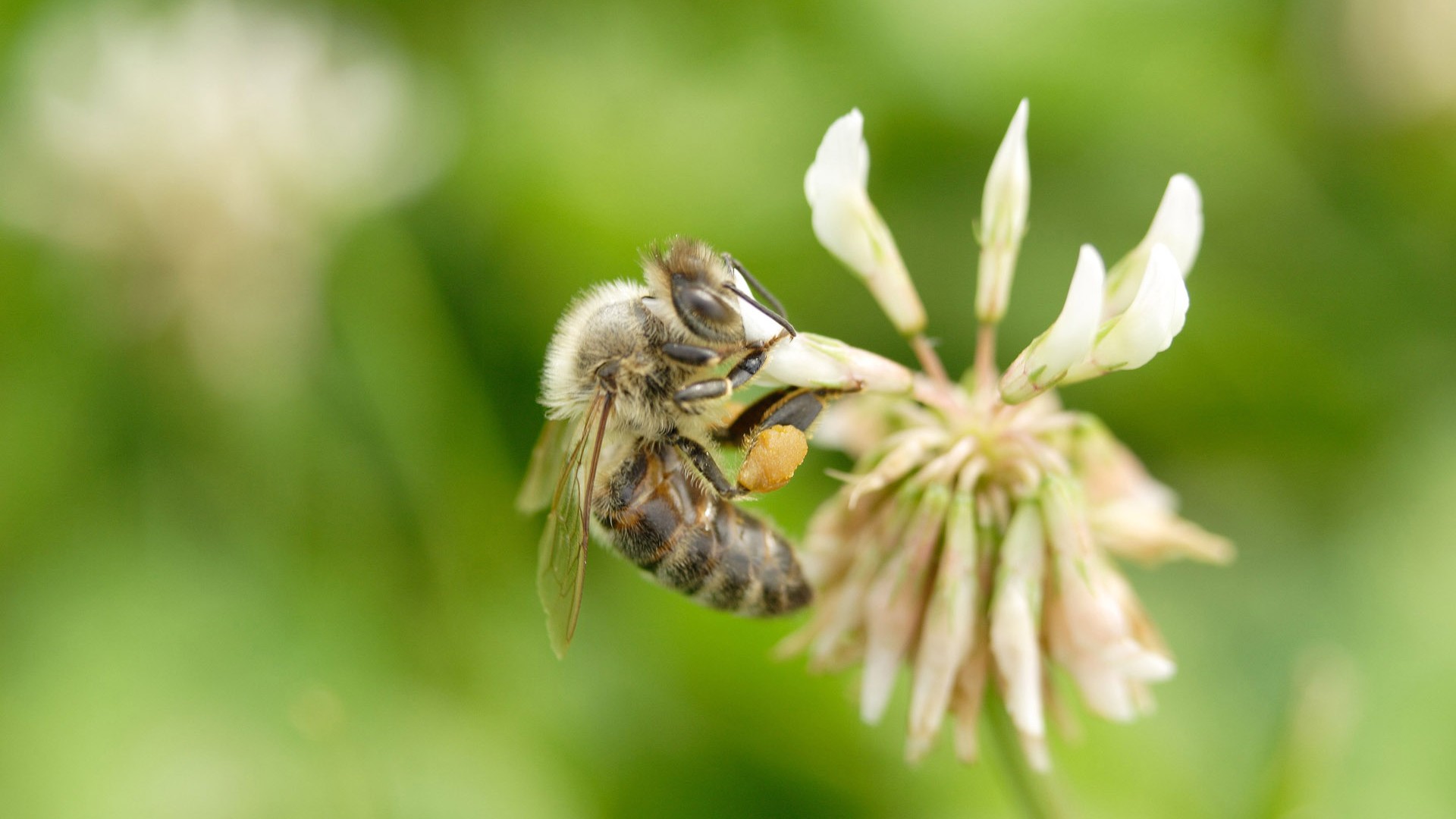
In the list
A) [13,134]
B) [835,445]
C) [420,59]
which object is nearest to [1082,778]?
[835,445]

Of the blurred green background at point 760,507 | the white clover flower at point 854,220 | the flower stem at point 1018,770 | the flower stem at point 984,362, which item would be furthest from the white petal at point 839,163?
the blurred green background at point 760,507

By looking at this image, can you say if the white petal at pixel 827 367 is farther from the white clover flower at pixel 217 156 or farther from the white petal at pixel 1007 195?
the white clover flower at pixel 217 156

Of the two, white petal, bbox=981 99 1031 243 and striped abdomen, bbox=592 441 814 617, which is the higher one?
white petal, bbox=981 99 1031 243

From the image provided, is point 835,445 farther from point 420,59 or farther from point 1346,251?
point 420,59

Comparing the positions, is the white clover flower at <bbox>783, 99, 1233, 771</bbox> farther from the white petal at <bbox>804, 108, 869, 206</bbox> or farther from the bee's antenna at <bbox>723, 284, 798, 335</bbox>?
the white petal at <bbox>804, 108, 869, 206</bbox>

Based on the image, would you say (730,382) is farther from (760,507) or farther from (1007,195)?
(760,507)

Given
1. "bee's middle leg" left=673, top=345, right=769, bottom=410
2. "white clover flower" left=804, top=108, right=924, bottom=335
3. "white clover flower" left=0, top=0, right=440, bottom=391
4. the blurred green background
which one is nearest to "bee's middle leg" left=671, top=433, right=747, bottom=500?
"bee's middle leg" left=673, top=345, right=769, bottom=410

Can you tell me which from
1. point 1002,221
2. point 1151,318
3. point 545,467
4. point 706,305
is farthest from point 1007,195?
point 545,467
